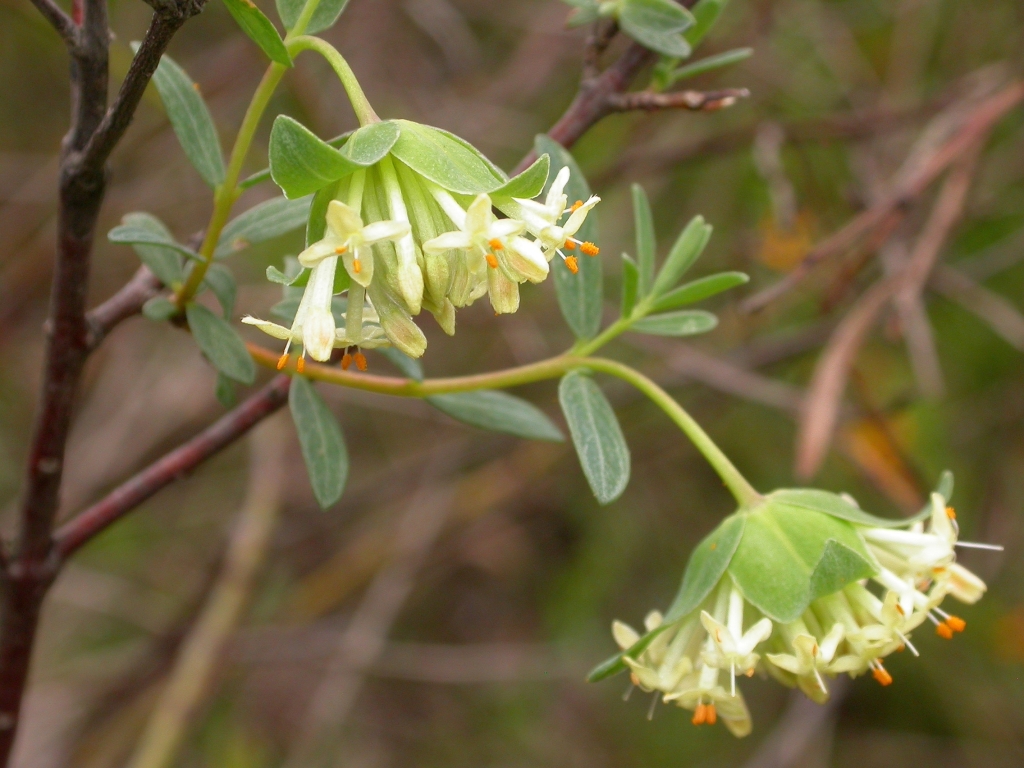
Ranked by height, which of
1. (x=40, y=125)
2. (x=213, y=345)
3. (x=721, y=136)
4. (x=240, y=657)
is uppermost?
(x=213, y=345)

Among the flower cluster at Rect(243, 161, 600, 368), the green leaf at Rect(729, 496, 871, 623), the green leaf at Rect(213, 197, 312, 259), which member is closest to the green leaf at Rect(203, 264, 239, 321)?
the green leaf at Rect(213, 197, 312, 259)

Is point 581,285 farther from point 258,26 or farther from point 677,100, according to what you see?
point 258,26

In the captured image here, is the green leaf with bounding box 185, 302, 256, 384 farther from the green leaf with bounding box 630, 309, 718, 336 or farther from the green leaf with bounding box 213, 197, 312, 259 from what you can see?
the green leaf with bounding box 630, 309, 718, 336

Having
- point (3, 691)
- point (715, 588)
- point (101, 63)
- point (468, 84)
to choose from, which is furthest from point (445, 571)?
point (101, 63)

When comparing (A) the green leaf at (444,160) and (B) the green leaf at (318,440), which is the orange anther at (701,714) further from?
(A) the green leaf at (444,160)

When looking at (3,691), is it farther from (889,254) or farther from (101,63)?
(889,254)

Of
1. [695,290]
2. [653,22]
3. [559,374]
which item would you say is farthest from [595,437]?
[653,22]
